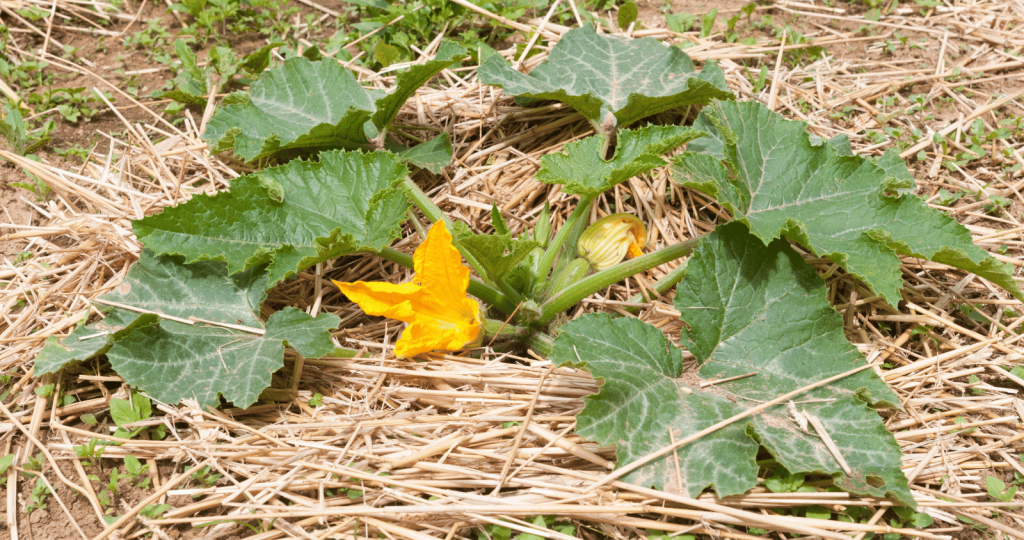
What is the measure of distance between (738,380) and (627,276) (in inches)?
18.6

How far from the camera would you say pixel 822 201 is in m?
2.16

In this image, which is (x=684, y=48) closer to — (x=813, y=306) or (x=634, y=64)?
(x=634, y=64)

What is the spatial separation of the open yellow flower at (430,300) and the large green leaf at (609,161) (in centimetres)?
40

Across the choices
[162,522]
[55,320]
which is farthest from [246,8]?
[162,522]

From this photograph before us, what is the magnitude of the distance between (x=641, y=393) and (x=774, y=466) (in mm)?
403

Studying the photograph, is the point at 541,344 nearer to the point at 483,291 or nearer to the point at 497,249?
the point at 483,291

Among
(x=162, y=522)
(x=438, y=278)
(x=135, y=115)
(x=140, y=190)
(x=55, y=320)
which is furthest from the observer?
(x=135, y=115)

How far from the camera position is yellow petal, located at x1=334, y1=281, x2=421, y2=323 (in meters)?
1.88

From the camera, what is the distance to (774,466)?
1812 mm

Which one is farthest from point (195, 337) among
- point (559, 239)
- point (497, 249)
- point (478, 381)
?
point (559, 239)

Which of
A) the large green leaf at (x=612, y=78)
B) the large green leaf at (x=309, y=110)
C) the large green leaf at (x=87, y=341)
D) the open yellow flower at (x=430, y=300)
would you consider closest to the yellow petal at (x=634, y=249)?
the large green leaf at (x=612, y=78)

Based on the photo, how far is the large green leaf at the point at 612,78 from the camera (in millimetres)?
2596

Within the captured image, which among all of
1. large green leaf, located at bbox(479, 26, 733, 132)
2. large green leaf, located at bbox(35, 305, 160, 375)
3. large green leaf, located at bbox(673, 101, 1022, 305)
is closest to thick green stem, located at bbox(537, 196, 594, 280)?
large green leaf, located at bbox(673, 101, 1022, 305)

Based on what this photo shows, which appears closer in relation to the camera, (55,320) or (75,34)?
(55,320)
